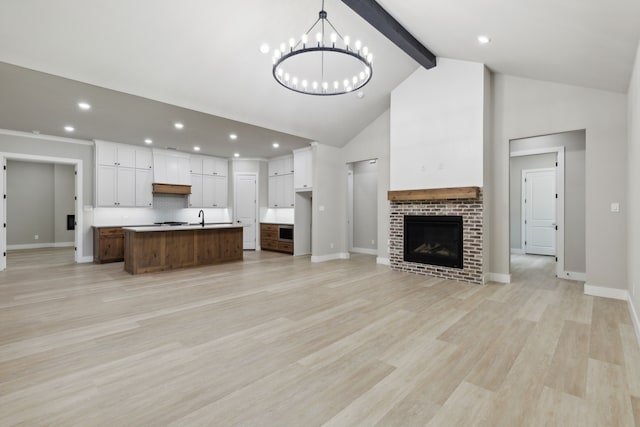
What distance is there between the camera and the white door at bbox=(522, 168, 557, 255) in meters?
7.77

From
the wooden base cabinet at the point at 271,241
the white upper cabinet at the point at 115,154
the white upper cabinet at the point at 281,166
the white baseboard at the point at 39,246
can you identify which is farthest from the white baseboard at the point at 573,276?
the white baseboard at the point at 39,246

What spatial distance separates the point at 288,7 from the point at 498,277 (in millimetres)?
5310

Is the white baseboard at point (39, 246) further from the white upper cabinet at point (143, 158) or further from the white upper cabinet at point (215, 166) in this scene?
the white upper cabinet at point (215, 166)

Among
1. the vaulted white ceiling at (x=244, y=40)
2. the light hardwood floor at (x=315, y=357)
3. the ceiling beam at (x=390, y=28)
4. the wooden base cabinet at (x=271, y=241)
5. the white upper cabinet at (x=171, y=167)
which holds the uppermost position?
the ceiling beam at (x=390, y=28)

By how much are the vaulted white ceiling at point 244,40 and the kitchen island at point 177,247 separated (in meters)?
2.37

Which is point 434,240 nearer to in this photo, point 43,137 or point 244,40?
point 244,40

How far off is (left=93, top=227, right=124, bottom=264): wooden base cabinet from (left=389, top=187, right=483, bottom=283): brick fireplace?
6391mm

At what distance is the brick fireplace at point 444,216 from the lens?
5082 mm

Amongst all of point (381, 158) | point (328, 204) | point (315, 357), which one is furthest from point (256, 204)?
point (315, 357)

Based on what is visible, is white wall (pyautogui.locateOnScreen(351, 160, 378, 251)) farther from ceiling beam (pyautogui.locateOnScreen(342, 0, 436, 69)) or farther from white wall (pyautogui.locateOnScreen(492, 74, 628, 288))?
white wall (pyautogui.locateOnScreen(492, 74, 628, 288))

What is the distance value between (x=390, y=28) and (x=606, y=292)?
4.79 meters

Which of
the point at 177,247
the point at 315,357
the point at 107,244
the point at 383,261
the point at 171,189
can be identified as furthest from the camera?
the point at 171,189

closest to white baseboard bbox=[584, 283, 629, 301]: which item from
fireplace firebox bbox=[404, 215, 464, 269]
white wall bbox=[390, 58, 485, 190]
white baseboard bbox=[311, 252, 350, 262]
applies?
fireplace firebox bbox=[404, 215, 464, 269]

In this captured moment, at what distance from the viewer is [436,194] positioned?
213 inches
